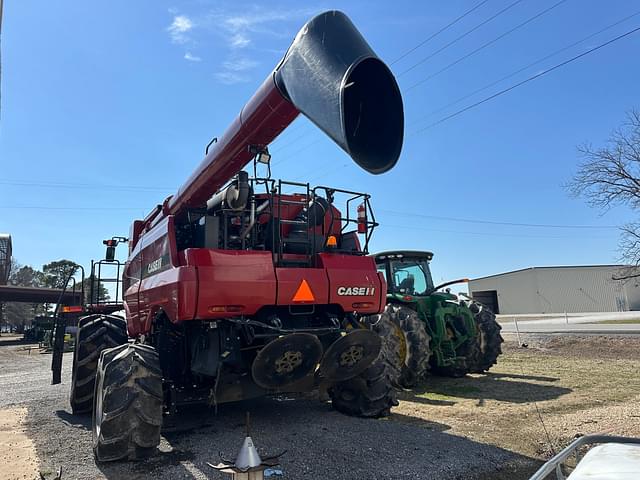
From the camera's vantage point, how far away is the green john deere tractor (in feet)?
31.2

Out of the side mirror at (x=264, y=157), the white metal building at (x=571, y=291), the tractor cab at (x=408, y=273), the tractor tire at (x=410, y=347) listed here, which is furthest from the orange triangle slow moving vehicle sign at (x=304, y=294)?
the white metal building at (x=571, y=291)

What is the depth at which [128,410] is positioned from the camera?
176 inches

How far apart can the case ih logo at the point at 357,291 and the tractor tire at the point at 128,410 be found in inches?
84.8

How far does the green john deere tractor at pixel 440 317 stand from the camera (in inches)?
374

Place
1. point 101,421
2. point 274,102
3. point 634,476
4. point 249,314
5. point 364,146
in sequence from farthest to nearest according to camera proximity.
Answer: point 249,314 < point 101,421 < point 274,102 < point 364,146 < point 634,476

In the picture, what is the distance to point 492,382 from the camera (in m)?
9.02

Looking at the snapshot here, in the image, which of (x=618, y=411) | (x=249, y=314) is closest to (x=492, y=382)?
(x=618, y=411)

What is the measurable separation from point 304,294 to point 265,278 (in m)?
0.49

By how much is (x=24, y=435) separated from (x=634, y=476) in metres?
6.75

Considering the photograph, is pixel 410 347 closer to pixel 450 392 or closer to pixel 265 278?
pixel 450 392

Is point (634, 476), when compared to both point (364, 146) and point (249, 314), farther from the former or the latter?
point (249, 314)

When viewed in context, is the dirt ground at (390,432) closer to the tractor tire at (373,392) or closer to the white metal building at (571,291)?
the tractor tire at (373,392)

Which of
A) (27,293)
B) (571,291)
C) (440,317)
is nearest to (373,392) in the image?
(440,317)

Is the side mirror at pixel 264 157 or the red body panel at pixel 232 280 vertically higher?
the side mirror at pixel 264 157
